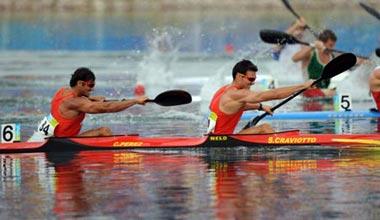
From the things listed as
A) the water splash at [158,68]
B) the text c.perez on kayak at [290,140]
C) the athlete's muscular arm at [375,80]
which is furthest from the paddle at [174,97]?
the water splash at [158,68]

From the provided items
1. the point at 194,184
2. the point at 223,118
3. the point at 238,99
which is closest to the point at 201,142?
the point at 223,118

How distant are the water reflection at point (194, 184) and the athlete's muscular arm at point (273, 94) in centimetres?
59

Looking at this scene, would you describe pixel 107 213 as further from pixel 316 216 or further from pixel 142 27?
pixel 142 27

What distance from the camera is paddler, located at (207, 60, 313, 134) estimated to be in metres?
15.7

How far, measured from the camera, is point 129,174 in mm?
13898

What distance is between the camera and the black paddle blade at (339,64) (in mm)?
16172

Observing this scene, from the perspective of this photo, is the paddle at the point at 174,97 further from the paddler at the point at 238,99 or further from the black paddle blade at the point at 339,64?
the black paddle blade at the point at 339,64

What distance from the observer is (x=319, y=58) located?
23797mm

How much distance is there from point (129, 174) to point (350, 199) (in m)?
2.71

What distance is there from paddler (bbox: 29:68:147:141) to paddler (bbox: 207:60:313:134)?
975 mm

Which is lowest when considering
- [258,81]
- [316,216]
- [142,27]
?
[316,216]

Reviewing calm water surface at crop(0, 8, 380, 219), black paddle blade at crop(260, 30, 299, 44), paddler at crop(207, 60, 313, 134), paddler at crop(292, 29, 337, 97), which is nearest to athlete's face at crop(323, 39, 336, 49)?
paddler at crop(292, 29, 337, 97)

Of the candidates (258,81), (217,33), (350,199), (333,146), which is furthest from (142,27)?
(350,199)

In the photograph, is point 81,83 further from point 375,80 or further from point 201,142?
point 375,80
